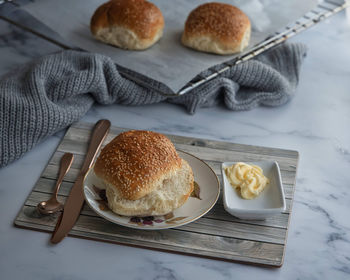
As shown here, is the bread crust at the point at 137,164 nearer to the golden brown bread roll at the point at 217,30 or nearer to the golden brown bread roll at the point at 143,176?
the golden brown bread roll at the point at 143,176

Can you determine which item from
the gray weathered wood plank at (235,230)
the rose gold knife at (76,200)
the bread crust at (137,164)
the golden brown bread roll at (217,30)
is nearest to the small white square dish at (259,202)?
the gray weathered wood plank at (235,230)

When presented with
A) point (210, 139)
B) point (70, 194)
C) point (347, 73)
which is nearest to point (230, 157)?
point (210, 139)

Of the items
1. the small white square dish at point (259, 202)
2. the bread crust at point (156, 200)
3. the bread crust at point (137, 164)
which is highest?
the bread crust at point (137, 164)

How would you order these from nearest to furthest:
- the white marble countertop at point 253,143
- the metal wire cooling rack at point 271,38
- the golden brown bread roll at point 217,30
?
the white marble countertop at point 253,143 < the metal wire cooling rack at point 271,38 < the golden brown bread roll at point 217,30

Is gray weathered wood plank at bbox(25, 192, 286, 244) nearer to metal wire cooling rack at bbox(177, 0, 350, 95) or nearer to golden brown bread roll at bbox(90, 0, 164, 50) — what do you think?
metal wire cooling rack at bbox(177, 0, 350, 95)

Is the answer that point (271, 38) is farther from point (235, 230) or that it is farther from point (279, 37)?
point (235, 230)

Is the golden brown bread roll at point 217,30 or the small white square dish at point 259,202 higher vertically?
the golden brown bread roll at point 217,30

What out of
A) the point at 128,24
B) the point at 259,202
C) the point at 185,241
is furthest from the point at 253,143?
the point at 128,24

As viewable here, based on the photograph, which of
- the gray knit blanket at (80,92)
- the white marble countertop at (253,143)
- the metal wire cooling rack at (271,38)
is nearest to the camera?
the white marble countertop at (253,143)
